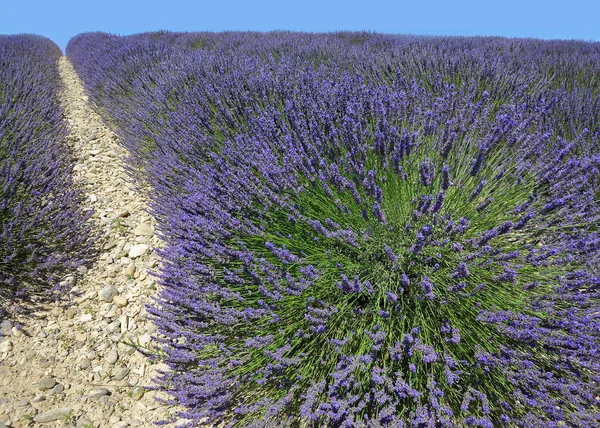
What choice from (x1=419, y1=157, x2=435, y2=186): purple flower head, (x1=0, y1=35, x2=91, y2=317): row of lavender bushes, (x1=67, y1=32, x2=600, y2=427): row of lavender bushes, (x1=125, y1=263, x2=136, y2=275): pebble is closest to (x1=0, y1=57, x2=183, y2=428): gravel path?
(x1=125, y1=263, x2=136, y2=275): pebble

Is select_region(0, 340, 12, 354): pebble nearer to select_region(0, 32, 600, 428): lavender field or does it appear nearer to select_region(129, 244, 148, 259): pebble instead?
select_region(0, 32, 600, 428): lavender field

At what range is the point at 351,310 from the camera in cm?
159

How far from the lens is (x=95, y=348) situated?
2273mm

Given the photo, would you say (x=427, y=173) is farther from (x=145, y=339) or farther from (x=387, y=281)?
(x=145, y=339)

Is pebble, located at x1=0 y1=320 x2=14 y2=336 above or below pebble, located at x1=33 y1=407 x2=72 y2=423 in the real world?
above

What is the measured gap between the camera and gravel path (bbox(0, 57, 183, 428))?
192 cm

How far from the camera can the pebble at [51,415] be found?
1851mm

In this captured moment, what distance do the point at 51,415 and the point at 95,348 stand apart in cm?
44

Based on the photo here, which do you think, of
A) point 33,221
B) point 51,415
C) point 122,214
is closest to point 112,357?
point 51,415

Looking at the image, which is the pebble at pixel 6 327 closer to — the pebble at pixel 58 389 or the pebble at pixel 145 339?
the pebble at pixel 58 389

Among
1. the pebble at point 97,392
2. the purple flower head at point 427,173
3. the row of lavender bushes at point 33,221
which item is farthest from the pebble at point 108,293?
the purple flower head at point 427,173

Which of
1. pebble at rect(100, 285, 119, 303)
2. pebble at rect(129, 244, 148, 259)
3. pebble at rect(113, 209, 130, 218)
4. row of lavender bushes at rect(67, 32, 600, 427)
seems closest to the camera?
row of lavender bushes at rect(67, 32, 600, 427)

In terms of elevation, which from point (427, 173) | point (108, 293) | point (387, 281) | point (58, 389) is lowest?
point (58, 389)

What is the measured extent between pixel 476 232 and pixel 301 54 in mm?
4208
